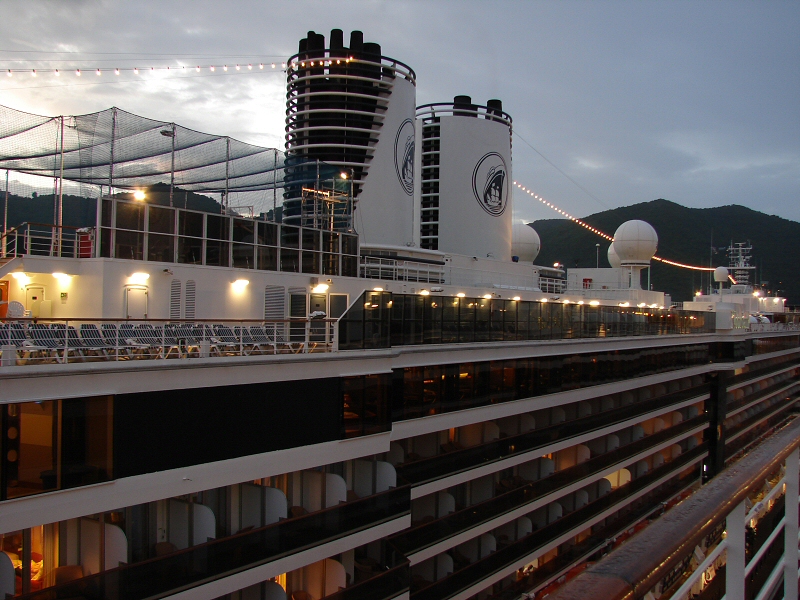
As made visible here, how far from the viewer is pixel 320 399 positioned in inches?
434

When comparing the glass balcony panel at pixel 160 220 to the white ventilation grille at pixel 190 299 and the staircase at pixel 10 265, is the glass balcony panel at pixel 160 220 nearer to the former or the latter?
the white ventilation grille at pixel 190 299

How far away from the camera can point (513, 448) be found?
17.8 metres

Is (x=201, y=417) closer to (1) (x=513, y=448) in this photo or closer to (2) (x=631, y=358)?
(1) (x=513, y=448)

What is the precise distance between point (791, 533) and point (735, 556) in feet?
2.99

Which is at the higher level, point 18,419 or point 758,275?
point 758,275

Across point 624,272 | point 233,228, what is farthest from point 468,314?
point 624,272

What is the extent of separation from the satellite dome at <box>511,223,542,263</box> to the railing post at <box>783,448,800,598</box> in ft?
138

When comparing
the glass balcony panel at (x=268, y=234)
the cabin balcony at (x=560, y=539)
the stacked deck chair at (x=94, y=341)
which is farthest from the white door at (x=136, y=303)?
the cabin balcony at (x=560, y=539)

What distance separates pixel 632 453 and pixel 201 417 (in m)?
19.6

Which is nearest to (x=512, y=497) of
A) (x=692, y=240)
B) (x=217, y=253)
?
(x=217, y=253)

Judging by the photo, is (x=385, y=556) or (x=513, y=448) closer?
(x=385, y=556)

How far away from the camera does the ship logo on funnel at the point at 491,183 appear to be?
36.6 meters

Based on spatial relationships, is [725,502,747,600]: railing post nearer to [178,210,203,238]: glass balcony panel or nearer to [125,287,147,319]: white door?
[125,287,147,319]: white door

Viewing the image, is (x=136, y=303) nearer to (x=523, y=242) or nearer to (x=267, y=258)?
(x=267, y=258)
